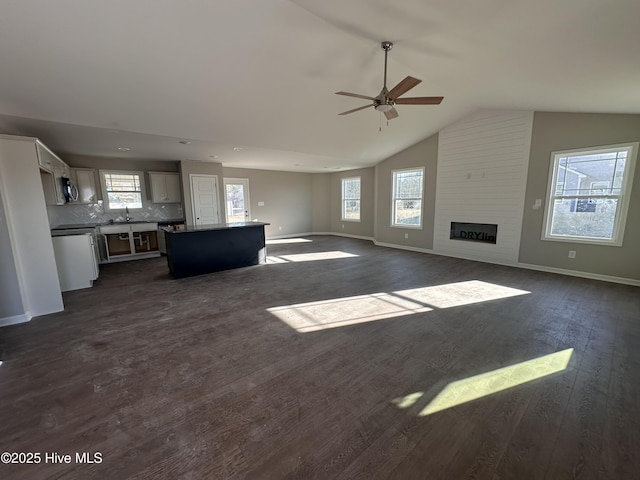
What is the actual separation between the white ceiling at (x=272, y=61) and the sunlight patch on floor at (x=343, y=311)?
303cm

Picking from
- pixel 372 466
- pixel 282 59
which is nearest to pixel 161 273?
pixel 282 59

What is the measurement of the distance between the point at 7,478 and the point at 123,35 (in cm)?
339

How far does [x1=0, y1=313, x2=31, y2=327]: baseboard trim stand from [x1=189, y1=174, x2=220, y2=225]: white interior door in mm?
4041

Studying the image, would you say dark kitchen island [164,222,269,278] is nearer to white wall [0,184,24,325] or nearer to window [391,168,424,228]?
white wall [0,184,24,325]

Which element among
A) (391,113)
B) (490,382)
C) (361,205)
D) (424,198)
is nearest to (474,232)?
(424,198)

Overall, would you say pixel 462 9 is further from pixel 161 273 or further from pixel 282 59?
pixel 161 273

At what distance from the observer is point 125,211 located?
21.5 feet

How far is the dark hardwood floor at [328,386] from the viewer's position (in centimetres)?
143

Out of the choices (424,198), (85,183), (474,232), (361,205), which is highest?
(85,183)

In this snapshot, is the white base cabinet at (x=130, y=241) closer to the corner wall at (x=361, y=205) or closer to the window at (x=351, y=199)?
the corner wall at (x=361, y=205)

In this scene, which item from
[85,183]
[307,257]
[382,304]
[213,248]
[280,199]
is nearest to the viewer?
[382,304]

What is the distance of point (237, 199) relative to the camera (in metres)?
8.34

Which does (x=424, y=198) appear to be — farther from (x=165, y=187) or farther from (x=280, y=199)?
(x=165, y=187)

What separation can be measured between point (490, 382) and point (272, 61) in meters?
3.96
